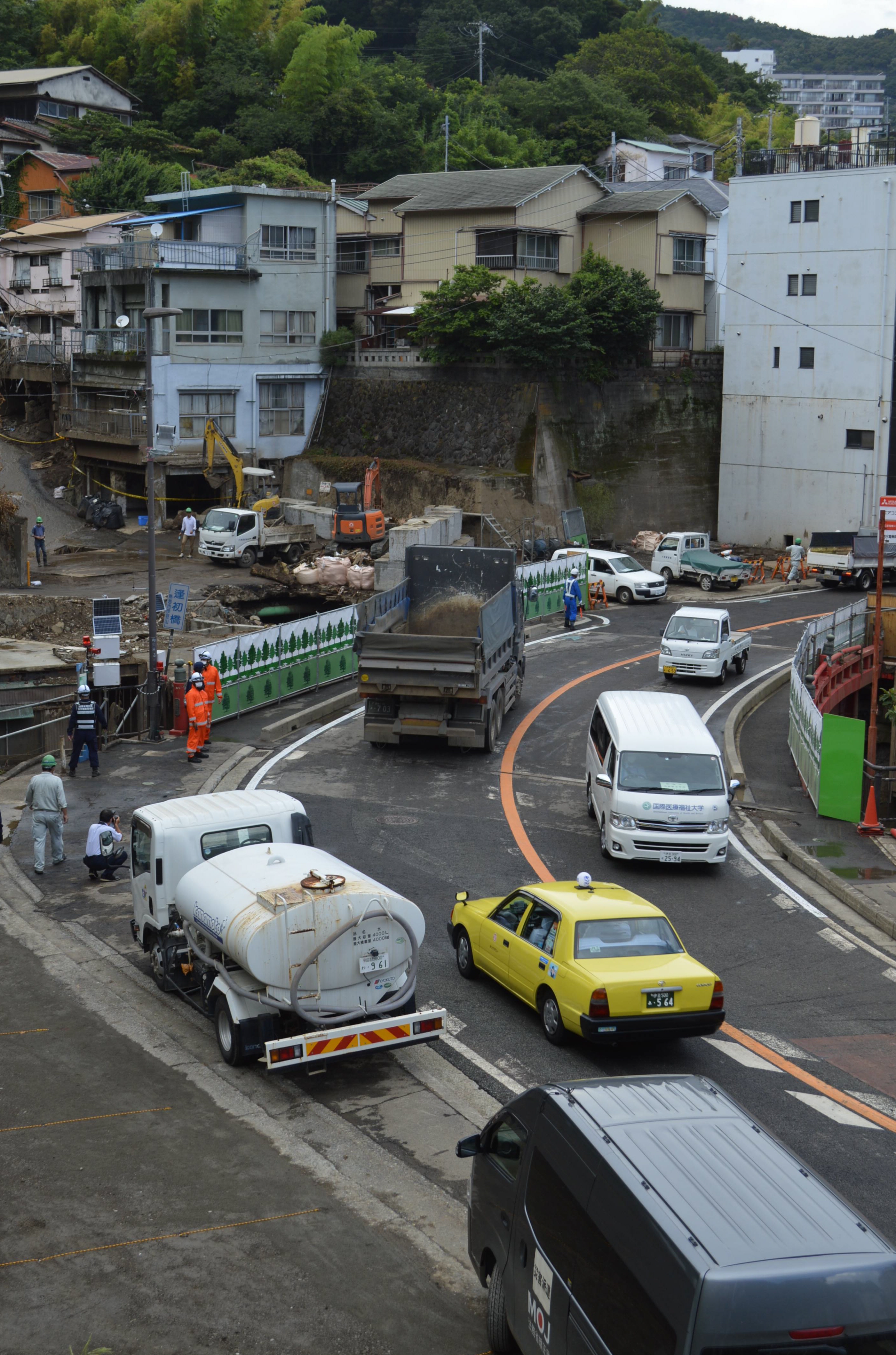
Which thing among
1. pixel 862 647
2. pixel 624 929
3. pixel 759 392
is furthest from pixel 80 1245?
pixel 759 392

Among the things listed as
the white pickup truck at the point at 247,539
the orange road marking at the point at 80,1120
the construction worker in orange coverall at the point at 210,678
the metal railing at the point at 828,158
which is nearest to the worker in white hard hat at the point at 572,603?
the white pickup truck at the point at 247,539

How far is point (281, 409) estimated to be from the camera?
5591 centimetres

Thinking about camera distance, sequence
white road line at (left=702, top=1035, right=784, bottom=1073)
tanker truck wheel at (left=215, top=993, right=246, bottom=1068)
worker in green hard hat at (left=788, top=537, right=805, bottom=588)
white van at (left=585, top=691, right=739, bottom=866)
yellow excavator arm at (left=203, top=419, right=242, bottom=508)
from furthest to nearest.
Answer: yellow excavator arm at (left=203, top=419, right=242, bottom=508) → worker in green hard hat at (left=788, top=537, right=805, bottom=588) → white van at (left=585, top=691, right=739, bottom=866) → white road line at (left=702, top=1035, right=784, bottom=1073) → tanker truck wheel at (left=215, top=993, right=246, bottom=1068)

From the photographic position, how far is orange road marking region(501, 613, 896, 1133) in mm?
11180

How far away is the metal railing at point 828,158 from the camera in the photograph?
48.5 m

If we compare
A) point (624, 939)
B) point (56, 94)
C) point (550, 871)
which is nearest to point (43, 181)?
point (56, 94)

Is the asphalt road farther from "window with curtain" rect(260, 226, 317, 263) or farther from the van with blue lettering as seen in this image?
"window with curtain" rect(260, 226, 317, 263)

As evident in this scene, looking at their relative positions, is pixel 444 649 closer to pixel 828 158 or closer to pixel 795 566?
pixel 795 566

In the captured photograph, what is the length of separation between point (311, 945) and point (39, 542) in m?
36.2

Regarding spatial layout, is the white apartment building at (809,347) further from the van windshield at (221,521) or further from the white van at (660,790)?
the white van at (660,790)

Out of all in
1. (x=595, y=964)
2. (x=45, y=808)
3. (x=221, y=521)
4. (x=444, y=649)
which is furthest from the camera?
(x=221, y=521)

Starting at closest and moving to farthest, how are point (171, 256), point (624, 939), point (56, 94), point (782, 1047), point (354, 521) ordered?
1. point (624, 939)
2. point (782, 1047)
3. point (354, 521)
4. point (171, 256)
5. point (56, 94)

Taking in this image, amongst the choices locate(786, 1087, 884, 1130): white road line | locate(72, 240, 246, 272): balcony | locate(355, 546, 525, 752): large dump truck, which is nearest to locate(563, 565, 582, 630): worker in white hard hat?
locate(355, 546, 525, 752): large dump truck

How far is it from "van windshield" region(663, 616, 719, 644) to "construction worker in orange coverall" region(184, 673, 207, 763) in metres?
12.2
